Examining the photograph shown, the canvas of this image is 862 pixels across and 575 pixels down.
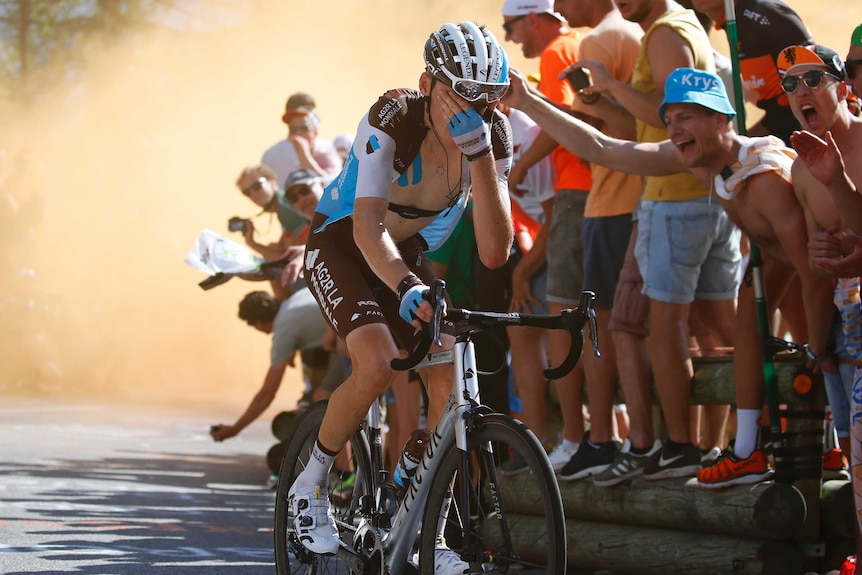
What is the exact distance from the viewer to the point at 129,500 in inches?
312

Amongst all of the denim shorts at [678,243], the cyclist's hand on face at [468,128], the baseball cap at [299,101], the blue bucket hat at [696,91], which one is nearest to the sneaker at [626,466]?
the denim shorts at [678,243]

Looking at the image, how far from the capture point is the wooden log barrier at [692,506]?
187 inches

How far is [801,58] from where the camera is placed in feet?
15.1

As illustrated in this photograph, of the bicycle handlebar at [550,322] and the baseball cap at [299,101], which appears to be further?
the baseball cap at [299,101]

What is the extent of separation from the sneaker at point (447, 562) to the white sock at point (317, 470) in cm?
75

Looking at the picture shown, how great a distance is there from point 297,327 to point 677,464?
163 inches

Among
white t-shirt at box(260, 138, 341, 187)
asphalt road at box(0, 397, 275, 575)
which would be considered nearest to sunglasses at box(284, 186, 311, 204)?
white t-shirt at box(260, 138, 341, 187)

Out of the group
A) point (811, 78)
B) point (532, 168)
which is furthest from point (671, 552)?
point (532, 168)

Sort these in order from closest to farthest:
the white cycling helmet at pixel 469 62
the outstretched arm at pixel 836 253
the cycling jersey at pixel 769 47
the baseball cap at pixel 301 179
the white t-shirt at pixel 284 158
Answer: the white cycling helmet at pixel 469 62, the outstretched arm at pixel 836 253, the cycling jersey at pixel 769 47, the baseball cap at pixel 301 179, the white t-shirt at pixel 284 158

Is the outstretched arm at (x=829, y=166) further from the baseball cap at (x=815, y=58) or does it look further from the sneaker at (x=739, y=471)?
the sneaker at (x=739, y=471)

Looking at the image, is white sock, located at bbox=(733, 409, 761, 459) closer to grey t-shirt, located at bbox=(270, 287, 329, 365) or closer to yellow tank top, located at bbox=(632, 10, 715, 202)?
yellow tank top, located at bbox=(632, 10, 715, 202)

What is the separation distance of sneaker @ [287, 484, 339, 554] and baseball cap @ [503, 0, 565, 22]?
10.6 feet

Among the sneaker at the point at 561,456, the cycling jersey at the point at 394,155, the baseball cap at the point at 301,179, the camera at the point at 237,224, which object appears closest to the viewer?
the cycling jersey at the point at 394,155

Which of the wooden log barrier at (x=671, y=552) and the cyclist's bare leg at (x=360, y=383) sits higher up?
the cyclist's bare leg at (x=360, y=383)
